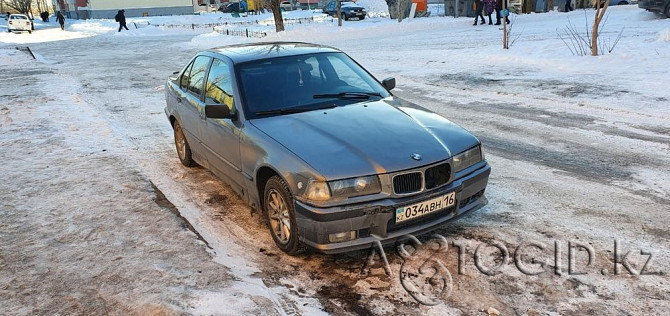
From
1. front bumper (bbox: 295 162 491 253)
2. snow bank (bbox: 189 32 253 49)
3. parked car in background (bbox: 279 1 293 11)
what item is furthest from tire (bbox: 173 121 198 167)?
parked car in background (bbox: 279 1 293 11)

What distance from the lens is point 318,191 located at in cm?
352

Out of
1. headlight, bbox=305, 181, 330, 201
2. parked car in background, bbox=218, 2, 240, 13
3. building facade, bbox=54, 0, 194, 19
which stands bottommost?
headlight, bbox=305, 181, 330, 201

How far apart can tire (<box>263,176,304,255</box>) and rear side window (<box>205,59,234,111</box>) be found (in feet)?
3.34

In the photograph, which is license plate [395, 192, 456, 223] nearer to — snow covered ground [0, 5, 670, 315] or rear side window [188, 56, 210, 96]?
snow covered ground [0, 5, 670, 315]

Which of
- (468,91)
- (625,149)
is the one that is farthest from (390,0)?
(625,149)

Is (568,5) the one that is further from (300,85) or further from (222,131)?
(222,131)

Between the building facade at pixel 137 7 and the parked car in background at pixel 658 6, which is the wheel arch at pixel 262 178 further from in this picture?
the building facade at pixel 137 7

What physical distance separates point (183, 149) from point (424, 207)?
364 centimetres

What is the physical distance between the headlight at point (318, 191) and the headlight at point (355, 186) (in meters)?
0.04

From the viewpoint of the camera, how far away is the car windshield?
4.54 m

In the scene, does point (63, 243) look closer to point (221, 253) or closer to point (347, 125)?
point (221, 253)

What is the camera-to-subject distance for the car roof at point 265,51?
16.5ft

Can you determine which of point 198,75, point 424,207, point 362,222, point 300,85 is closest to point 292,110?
point 300,85

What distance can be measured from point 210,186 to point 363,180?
2.64 m
